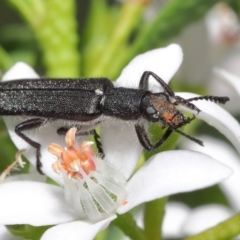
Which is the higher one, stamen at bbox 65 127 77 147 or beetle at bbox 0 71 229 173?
beetle at bbox 0 71 229 173

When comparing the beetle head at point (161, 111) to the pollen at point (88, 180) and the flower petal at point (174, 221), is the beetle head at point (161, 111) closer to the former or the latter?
the pollen at point (88, 180)

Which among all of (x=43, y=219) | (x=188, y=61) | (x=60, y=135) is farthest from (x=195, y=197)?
(x=43, y=219)

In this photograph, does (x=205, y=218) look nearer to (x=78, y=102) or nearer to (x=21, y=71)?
(x=78, y=102)

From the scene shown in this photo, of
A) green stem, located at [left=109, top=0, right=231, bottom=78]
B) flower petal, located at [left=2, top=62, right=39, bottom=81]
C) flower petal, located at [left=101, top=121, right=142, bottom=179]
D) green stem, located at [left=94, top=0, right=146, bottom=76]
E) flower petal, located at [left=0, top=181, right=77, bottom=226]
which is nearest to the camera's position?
flower petal, located at [left=0, top=181, right=77, bottom=226]

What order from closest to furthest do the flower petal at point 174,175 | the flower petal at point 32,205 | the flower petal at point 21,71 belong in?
the flower petal at point 174,175
the flower petal at point 32,205
the flower petal at point 21,71

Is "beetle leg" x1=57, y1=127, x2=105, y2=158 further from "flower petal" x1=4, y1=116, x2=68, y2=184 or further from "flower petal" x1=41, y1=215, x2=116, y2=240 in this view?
"flower petal" x1=41, y1=215, x2=116, y2=240

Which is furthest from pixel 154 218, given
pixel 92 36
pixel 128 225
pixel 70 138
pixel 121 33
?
pixel 92 36

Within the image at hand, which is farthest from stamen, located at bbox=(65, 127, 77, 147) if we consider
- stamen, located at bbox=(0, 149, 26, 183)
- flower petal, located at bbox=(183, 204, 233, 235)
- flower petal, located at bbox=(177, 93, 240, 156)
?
flower petal, located at bbox=(183, 204, 233, 235)

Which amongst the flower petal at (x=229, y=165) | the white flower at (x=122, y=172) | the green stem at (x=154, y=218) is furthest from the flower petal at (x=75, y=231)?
the flower petal at (x=229, y=165)
